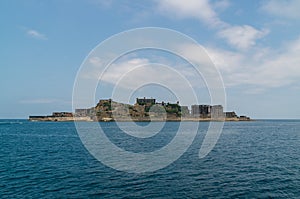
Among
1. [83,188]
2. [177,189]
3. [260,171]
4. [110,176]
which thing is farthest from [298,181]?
[83,188]

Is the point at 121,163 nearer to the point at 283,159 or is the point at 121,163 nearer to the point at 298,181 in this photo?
the point at 298,181

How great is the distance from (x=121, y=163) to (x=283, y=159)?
103 ft

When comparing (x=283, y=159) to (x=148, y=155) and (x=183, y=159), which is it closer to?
(x=183, y=159)

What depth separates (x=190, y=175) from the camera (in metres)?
36.8

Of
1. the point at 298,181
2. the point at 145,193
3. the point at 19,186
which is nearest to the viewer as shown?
the point at 145,193

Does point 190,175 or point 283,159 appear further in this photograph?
point 283,159

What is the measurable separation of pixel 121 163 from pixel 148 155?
9.79 meters

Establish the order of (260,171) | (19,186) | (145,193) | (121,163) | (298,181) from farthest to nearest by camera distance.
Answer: (121,163), (260,171), (298,181), (19,186), (145,193)

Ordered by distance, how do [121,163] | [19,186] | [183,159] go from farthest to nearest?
[183,159]
[121,163]
[19,186]

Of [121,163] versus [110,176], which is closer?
[110,176]

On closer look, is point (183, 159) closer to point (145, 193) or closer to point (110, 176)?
point (110, 176)

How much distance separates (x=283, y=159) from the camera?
5116 centimetres

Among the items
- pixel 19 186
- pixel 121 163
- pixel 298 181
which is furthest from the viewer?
pixel 121 163

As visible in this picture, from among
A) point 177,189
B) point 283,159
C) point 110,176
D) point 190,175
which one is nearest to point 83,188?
point 110,176
